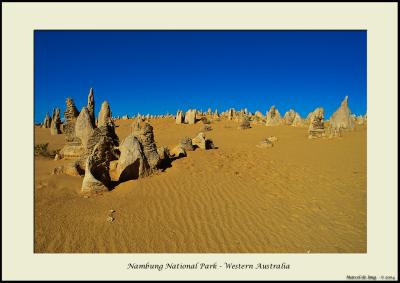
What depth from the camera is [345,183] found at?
9453mm

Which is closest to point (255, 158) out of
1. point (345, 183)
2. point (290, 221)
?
point (345, 183)

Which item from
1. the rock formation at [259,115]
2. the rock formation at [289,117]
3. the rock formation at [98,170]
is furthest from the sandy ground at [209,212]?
the rock formation at [259,115]

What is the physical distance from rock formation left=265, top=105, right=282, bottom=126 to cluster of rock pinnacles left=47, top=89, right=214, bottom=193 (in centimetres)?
2163

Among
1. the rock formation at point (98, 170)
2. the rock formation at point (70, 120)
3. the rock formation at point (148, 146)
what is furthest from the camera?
the rock formation at point (70, 120)

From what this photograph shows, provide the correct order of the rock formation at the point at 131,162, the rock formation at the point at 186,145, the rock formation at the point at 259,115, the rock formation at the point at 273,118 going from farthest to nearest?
the rock formation at the point at 259,115, the rock formation at the point at 273,118, the rock formation at the point at 186,145, the rock formation at the point at 131,162

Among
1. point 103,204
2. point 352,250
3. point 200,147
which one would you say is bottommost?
point 352,250

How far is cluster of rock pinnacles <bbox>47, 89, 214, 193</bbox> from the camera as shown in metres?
7.42

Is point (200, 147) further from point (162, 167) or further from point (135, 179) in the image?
point (135, 179)

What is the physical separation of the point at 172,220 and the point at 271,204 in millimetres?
2671

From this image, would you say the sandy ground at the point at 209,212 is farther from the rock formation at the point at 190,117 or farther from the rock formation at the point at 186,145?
the rock formation at the point at 190,117

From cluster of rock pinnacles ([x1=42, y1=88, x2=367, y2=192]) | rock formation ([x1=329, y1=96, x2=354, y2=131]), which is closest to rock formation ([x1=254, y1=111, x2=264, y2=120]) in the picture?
rock formation ([x1=329, y1=96, x2=354, y2=131])

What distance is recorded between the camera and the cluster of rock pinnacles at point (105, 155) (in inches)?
292

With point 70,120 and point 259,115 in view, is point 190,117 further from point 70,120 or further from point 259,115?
point 70,120

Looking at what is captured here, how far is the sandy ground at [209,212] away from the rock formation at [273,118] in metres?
22.4
